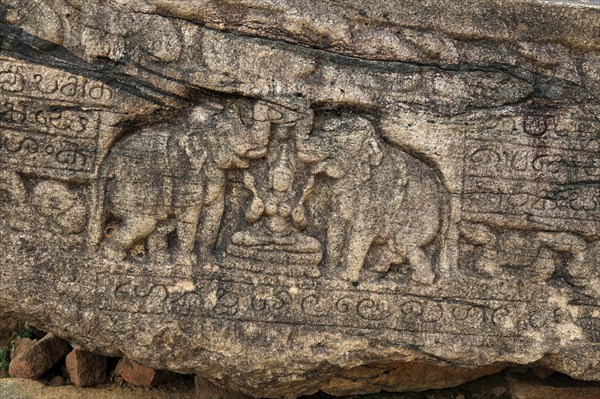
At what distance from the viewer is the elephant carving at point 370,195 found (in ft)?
11.3

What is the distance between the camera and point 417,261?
11.6 ft

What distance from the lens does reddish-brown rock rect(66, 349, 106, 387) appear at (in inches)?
162

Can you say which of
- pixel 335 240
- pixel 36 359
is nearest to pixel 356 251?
pixel 335 240

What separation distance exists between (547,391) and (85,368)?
2756 millimetres

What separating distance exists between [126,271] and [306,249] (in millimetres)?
886

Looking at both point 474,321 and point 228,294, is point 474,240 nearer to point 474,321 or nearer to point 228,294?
point 474,321

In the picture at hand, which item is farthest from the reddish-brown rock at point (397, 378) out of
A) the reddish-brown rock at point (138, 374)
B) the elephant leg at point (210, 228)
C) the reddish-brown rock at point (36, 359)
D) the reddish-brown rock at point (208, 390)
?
the reddish-brown rock at point (36, 359)

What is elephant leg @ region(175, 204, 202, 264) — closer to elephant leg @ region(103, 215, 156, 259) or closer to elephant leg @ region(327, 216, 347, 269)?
elephant leg @ region(103, 215, 156, 259)

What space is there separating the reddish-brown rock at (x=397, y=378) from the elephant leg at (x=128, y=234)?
137 centimetres

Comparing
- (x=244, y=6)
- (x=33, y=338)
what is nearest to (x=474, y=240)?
(x=244, y=6)

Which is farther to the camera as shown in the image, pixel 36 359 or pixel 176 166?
pixel 36 359

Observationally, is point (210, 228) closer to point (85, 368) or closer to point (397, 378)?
point (85, 368)

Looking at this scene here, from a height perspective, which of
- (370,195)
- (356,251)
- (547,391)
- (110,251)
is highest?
(370,195)

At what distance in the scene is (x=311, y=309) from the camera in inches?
139
